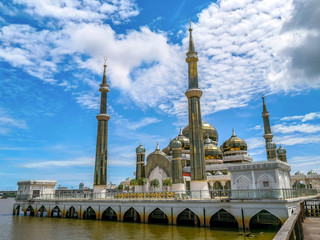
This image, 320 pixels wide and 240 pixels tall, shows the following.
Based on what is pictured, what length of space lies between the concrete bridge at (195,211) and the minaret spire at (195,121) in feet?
16.3

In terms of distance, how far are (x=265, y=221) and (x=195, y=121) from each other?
43.4 ft

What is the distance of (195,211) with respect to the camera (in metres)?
24.2

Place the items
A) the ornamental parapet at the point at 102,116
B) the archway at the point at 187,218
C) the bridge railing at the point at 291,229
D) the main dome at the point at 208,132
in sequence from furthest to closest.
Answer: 1. the main dome at the point at 208,132
2. the ornamental parapet at the point at 102,116
3. the archway at the point at 187,218
4. the bridge railing at the point at 291,229

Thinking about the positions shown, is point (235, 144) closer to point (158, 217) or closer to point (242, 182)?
point (158, 217)

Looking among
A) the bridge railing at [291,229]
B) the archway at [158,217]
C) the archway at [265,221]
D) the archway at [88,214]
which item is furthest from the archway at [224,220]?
the bridge railing at [291,229]

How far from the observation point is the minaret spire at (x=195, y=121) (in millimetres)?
30766

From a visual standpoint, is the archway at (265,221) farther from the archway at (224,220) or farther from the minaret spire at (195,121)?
the minaret spire at (195,121)

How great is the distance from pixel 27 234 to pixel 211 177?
29.9 meters

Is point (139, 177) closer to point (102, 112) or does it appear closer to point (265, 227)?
point (102, 112)

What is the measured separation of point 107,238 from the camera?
20.6 metres

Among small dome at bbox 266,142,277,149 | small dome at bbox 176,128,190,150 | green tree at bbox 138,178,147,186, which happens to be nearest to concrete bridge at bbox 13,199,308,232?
green tree at bbox 138,178,147,186

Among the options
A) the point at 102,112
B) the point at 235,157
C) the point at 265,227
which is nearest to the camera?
the point at 265,227

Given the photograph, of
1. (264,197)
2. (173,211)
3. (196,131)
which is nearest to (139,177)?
(196,131)

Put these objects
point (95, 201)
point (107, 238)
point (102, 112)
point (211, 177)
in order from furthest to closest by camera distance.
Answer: point (211, 177)
point (102, 112)
point (95, 201)
point (107, 238)
